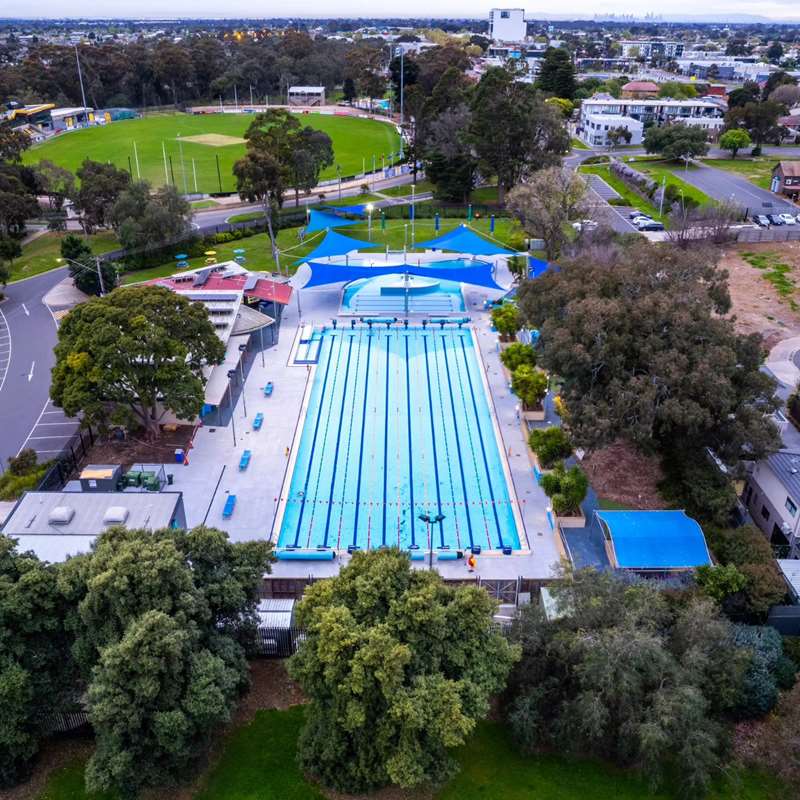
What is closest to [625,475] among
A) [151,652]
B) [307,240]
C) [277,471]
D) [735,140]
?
[277,471]

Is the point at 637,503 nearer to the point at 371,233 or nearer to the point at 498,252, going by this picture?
the point at 498,252

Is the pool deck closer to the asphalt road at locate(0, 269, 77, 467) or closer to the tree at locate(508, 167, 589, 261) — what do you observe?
the asphalt road at locate(0, 269, 77, 467)

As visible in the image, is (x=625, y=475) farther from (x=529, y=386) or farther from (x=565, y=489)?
(x=529, y=386)

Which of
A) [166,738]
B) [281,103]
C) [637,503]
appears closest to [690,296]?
[637,503]

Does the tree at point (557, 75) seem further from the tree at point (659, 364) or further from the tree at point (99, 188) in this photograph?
the tree at point (659, 364)

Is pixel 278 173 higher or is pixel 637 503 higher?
pixel 278 173
